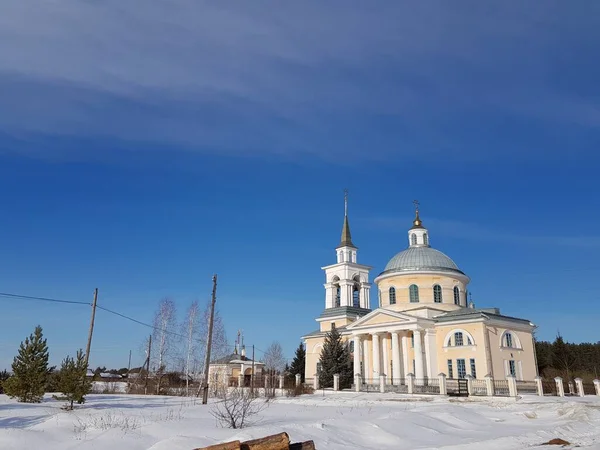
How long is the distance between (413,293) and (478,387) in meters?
13.2

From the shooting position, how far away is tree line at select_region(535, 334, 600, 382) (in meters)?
58.1

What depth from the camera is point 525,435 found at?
13.4 m

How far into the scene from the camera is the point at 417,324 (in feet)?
130

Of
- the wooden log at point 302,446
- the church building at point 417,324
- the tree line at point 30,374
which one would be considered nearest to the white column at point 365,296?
the church building at point 417,324

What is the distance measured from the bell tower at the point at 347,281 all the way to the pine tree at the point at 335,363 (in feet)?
23.8

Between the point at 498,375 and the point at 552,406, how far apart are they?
570 inches

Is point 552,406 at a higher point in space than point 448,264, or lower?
lower

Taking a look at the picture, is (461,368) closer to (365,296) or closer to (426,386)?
(426,386)

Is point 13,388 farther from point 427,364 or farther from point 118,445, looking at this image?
point 427,364

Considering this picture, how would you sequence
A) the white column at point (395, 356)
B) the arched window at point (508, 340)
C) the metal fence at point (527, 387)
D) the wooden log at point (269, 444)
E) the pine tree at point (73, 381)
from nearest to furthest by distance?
1. the wooden log at point (269, 444)
2. the pine tree at point (73, 381)
3. the metal fence at point (527, 387)
4. the arched window at point (508, 340)
5. the white column at point (395, 356)

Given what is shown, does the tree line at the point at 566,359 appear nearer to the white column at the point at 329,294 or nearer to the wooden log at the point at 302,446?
the white column at the point at 329,294

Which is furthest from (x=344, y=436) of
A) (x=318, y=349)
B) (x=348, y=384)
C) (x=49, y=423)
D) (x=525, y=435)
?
(x=318, y=349)

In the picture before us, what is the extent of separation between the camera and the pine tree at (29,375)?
21.4 meters

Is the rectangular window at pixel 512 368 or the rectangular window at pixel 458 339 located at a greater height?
the rectangular window at pixel 458 339
